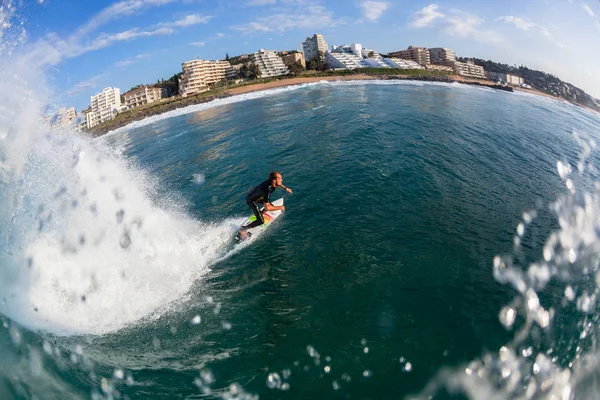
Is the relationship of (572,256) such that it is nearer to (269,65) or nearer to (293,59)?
(269,65)

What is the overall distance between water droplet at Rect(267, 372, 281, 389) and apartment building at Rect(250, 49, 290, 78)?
503ft

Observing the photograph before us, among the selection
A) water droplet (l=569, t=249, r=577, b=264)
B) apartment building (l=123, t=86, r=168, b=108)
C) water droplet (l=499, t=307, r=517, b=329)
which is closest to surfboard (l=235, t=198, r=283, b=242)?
water droplet (l=499, t=307, r=517, b=329)

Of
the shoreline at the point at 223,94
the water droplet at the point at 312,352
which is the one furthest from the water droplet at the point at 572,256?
the shoreline at the point at 223,94

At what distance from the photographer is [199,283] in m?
10.1

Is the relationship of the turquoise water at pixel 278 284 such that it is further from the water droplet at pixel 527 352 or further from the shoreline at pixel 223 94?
the shoreline at pixel 223 94

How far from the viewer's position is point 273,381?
646cm

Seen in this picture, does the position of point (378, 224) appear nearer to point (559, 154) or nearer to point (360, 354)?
point (360, 354)

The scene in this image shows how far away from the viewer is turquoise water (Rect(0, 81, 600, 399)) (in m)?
6.61

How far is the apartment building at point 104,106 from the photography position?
121600 millimetres

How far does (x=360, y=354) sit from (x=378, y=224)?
652 centimetres

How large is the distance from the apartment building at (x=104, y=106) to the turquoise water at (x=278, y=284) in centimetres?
12957

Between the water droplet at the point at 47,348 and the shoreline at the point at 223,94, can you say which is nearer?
the water droplet at the point at 47,348

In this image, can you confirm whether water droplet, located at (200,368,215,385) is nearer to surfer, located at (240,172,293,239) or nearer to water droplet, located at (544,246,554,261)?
surfer, located at (240,172,293,239)

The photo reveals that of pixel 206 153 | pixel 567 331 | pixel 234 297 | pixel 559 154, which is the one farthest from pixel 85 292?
pixel 559 154
